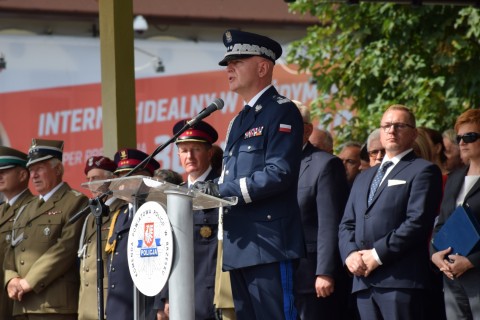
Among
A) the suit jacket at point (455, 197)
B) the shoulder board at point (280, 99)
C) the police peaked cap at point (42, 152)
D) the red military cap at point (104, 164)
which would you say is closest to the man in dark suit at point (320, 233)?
the suit jacket at point (455, 197)

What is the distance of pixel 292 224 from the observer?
5.62 metres

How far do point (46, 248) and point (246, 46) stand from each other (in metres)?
3.21

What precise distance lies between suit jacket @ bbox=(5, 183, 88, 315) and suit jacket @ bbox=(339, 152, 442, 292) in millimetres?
2366

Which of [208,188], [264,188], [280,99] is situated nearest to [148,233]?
[208,188]

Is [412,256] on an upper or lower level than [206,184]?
lower

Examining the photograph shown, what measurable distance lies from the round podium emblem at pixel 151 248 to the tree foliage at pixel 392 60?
6.77 m

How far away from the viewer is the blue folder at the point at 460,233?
6320 mm

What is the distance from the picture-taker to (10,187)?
9.13 meters

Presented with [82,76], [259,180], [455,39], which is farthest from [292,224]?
[82,76]

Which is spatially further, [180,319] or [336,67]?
[336,67]

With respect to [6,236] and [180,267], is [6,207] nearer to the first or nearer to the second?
[6,236]

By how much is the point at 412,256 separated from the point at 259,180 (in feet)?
5.26

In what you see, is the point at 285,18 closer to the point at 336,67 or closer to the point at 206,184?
the point at 336,67

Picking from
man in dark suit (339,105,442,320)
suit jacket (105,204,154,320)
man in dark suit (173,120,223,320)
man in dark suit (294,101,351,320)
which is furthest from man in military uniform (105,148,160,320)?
man in dark suit (339,105,442,320)
